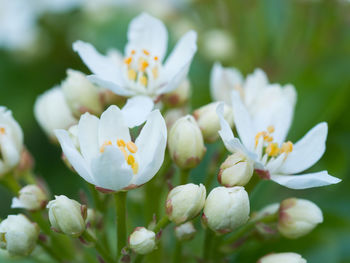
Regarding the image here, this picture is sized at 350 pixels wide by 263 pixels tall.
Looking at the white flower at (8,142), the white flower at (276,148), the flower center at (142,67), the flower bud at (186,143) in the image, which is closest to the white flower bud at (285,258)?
the white flower at (276,148)

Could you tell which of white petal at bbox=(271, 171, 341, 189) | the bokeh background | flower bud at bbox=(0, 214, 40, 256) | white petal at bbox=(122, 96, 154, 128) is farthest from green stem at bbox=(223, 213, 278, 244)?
flower bud at bbox=(0, 214, 40, 256)

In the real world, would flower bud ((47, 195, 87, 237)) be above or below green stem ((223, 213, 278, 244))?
above

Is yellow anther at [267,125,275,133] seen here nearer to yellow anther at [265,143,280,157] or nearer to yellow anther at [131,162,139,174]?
yellow anther at [265,143,280,157]

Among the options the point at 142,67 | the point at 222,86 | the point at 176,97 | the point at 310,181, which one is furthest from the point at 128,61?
the point at 310,181

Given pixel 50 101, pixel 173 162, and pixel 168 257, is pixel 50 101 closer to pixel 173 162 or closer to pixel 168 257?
pixel 173 162

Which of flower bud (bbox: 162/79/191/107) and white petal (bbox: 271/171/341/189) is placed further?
flower bud (bbox: 162/79/191/107)

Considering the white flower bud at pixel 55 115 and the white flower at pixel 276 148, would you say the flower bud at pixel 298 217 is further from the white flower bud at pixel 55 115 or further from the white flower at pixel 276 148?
the white flower bud at pixel 55 115

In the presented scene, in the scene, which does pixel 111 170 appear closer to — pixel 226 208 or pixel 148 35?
pixel 226 208
